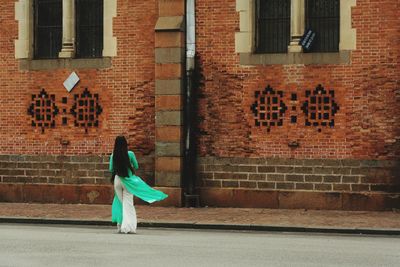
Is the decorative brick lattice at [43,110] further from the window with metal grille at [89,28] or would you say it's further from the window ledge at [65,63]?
the window with metal grille at [89,28]

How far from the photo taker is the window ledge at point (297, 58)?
18922 mm

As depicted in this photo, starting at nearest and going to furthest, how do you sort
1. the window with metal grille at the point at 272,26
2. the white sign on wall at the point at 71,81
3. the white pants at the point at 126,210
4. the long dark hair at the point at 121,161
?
the white pants at the point at 126,210 < the long dark hair at the point at 121,161 < the window with metal grille at the point at 272,26 < the white sign on wall at the point at 71,81

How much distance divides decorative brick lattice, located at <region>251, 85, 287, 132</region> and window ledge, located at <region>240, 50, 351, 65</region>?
0.60 meters

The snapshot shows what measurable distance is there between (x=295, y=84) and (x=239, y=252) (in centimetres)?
756

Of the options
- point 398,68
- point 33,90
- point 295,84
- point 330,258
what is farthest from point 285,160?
point 330,258

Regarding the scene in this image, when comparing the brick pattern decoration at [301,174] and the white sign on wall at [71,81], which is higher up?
the white sign on wall at [71,81]

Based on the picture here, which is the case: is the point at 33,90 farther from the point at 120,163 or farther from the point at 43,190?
the point at 120,163

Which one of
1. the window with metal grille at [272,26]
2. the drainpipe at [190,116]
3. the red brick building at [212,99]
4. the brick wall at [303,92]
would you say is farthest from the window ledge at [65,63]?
the window with metal grille at [272,26]

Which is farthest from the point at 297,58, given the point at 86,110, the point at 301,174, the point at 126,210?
the point at 126,210

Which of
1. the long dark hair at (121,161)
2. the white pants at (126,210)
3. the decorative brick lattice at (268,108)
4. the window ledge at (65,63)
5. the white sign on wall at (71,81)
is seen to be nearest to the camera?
the white pants at (126,210)

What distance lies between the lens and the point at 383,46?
18.6 metres

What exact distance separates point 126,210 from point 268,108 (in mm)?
5340

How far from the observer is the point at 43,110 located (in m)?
21.2

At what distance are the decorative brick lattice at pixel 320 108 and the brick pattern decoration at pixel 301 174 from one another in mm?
818
